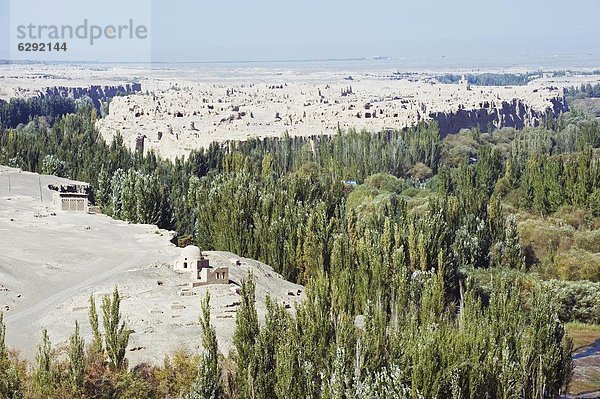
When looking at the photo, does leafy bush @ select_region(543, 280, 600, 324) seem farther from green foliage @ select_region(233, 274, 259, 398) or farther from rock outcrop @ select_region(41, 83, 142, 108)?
rock outcrop @ select_region(41, 83, 142, 108)

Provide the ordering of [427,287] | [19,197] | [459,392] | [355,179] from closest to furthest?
[459,392], [427,287], [19,197], [355,179]

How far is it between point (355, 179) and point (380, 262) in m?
22.0

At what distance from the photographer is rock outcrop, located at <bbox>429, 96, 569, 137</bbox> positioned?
66.1 m

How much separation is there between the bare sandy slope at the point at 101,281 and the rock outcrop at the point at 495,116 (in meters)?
38.9

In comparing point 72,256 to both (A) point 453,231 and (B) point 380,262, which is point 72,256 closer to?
(B) point 380,262

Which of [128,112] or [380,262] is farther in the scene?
[128,112]

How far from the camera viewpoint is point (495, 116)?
72.1 m

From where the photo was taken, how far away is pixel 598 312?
24578 millimetres

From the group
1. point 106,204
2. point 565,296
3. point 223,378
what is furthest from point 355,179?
point 223,378

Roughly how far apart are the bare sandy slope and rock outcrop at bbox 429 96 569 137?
1530 inches


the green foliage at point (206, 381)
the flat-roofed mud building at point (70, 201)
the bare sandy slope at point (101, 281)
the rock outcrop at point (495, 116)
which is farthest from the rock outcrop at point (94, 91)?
the green foliage at point (206, 381)

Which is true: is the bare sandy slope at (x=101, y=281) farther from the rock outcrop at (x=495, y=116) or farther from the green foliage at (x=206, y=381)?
the rock outcrop at (x=495, y=116)

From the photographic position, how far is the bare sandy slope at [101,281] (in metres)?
19.0

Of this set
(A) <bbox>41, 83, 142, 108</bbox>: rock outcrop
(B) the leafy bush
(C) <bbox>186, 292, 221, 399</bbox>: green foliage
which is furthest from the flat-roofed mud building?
(A) <bbox>41, 83, 142, 108</bbox>: rock outcrop
